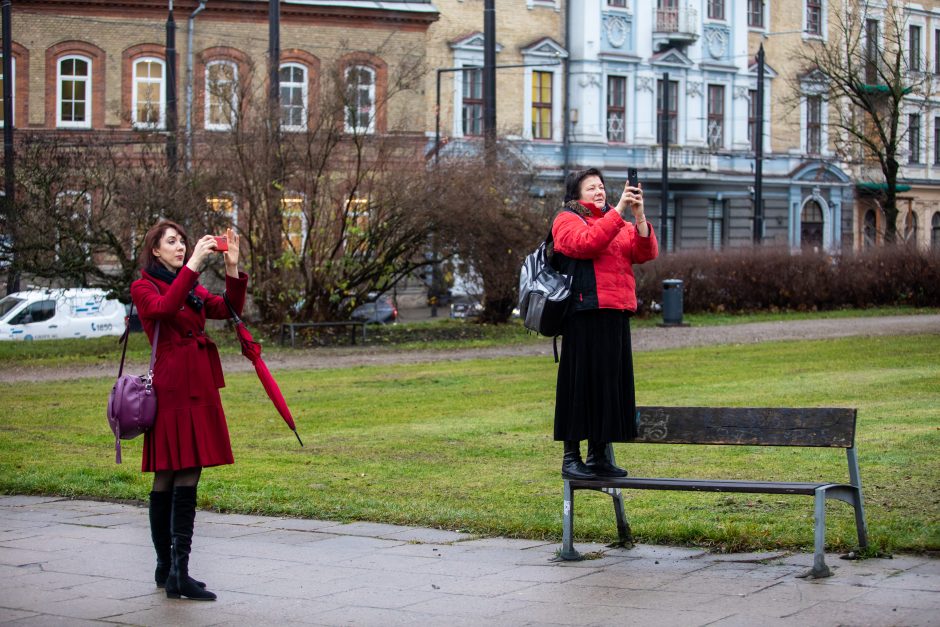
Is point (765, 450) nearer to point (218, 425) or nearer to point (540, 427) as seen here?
point (540, 427)

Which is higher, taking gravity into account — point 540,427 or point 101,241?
point 101,241

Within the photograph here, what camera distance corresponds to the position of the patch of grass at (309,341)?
24.2 metres

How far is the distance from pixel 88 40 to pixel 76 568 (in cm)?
3754

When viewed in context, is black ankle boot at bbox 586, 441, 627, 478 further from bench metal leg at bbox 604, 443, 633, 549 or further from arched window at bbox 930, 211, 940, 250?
arched window at bbox 930, 211, 940, 250

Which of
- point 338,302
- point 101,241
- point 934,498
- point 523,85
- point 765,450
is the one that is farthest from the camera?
point 523,85

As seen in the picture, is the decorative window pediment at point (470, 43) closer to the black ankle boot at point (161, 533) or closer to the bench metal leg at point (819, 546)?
the black ankle boot at point (161, 533)

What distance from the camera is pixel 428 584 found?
A: 723 cm

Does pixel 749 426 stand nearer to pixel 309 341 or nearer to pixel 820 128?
pixel 309 341

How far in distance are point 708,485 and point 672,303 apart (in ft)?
75.9

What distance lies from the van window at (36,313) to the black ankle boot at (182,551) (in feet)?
75.4

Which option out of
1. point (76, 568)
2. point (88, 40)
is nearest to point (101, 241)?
point (76, 568)

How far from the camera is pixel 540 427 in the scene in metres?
14.1

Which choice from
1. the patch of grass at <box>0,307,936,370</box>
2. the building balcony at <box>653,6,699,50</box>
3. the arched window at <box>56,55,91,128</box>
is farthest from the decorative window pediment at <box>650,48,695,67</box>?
the patch of grass at <box>0,307,936,370</box>

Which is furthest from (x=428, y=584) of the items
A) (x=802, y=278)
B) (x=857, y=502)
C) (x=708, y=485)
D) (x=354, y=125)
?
(x=802, y=278)
